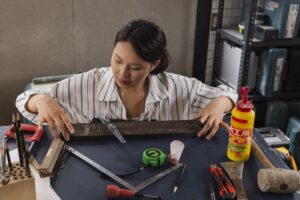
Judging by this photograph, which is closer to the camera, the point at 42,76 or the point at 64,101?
the point at 64,101

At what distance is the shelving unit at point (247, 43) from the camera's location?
2320mm

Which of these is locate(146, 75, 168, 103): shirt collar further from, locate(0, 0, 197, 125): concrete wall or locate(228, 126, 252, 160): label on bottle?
locate(0, 0, 197, 125): concrete wall

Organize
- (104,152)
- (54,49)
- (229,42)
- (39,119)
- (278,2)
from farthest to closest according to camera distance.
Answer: (229,42), (54,49), (278,2), (39,119), (104,152)

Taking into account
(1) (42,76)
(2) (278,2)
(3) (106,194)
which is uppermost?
(2) (278,2)

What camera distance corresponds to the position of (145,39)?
136 cm

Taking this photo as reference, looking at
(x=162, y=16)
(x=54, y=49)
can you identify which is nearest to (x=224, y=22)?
(x=162, y=16)

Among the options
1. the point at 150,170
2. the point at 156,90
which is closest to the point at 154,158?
the point at 150,170

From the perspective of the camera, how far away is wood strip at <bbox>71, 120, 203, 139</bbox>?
121 centimetres

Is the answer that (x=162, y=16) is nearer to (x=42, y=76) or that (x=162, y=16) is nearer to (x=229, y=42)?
(x=229, y=42)

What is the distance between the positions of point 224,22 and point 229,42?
0.18 meters

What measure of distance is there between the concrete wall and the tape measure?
161 cm

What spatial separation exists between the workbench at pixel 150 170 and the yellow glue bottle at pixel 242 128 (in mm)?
35

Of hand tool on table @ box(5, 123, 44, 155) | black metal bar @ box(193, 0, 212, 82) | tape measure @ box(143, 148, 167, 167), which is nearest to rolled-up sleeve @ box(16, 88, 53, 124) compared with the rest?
hand tool on table @ box(5, 123, 44, 155)

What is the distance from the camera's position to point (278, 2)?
2.37m
